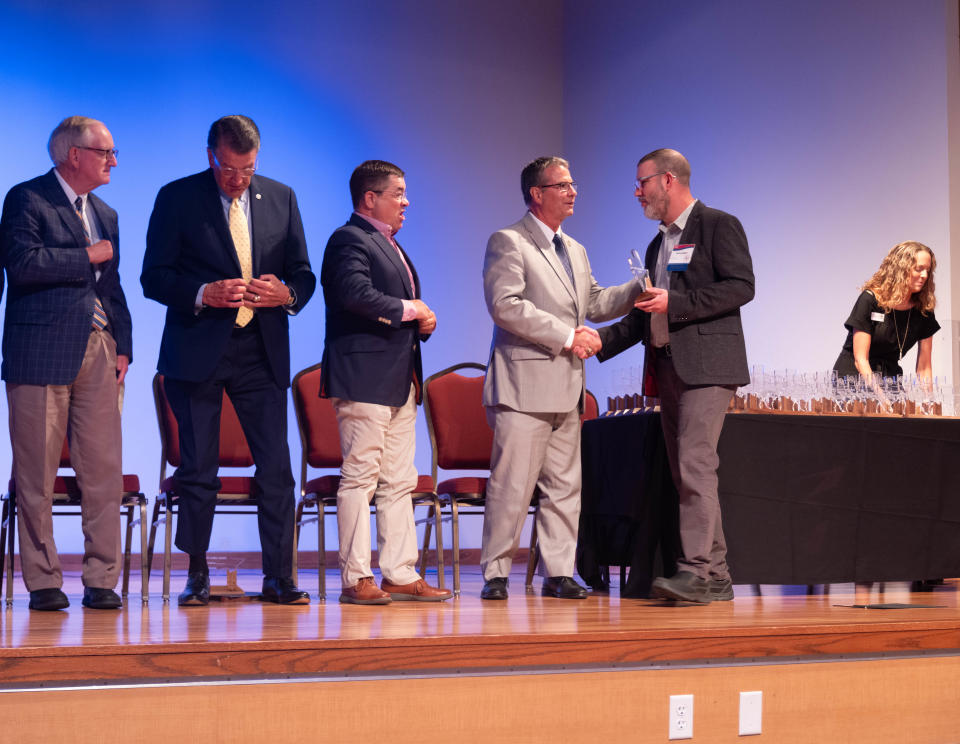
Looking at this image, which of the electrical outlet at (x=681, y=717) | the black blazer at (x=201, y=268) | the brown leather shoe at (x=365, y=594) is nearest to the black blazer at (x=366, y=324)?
the black blazer at (x=201, y=268)

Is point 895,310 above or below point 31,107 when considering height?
below

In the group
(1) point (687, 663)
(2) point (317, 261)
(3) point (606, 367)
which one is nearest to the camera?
(1) point (687, 663)

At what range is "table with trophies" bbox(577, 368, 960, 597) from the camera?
12.6 ft

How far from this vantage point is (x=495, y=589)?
375 centimetres

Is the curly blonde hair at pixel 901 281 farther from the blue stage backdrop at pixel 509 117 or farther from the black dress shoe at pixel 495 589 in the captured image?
the black dress shoe at pixel 495 589

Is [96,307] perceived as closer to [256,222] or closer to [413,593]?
[256,222]

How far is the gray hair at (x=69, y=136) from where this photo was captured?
337 cm

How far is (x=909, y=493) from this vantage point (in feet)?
13.4

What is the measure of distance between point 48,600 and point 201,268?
114 cm

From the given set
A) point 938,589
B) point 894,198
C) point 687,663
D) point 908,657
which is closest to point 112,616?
point 687,663

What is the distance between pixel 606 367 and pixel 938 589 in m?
2.81

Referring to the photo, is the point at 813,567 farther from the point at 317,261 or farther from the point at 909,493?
the point at 317,261

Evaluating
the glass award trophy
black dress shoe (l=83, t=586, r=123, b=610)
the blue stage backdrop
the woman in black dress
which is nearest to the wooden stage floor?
black dress shoe (l=83, t=586, r=123, b=610)

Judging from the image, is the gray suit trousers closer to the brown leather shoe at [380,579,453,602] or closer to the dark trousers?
the brown leather shoe at [380,579,453,602]
